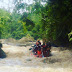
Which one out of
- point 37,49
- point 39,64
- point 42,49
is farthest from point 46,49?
point 39,64

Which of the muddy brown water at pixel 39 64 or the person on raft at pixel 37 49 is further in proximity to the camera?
the person on raft at pixel 37 49

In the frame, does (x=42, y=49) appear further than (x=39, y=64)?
Yes

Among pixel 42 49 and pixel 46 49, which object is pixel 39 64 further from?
pixel 46 49

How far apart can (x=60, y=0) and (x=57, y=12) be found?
700 mm

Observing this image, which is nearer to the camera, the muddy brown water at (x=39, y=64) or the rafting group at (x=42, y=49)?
the muddy brown water at (x=39, y=64)

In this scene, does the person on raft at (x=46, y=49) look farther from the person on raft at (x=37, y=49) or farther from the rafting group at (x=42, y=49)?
the person on raft at (x=37, y=49)

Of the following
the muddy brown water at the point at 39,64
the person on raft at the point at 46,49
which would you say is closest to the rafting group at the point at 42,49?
the person on raft at the point at 46,49

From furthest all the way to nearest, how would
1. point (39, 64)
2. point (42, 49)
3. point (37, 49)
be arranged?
1. point (37, 49)
2. point (42, 49)
3. point (39, 64)

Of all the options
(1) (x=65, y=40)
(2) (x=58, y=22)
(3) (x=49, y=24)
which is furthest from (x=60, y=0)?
(1) (x=65, y=40)

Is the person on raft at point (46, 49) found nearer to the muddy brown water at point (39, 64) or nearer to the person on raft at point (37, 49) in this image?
the person on raft at point (37, 49)

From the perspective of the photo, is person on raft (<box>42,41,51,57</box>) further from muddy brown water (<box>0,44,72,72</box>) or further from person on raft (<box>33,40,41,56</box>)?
muddy brown water (<box>0,44,72,72</box>)


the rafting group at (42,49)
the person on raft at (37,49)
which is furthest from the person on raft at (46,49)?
the person on raft at (37,49)

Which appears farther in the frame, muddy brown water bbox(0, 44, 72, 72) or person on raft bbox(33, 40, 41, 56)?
person on raft bbox(33, 40, 41, 56)

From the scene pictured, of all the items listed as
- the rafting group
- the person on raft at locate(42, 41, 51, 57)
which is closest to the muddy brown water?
the rafting group
